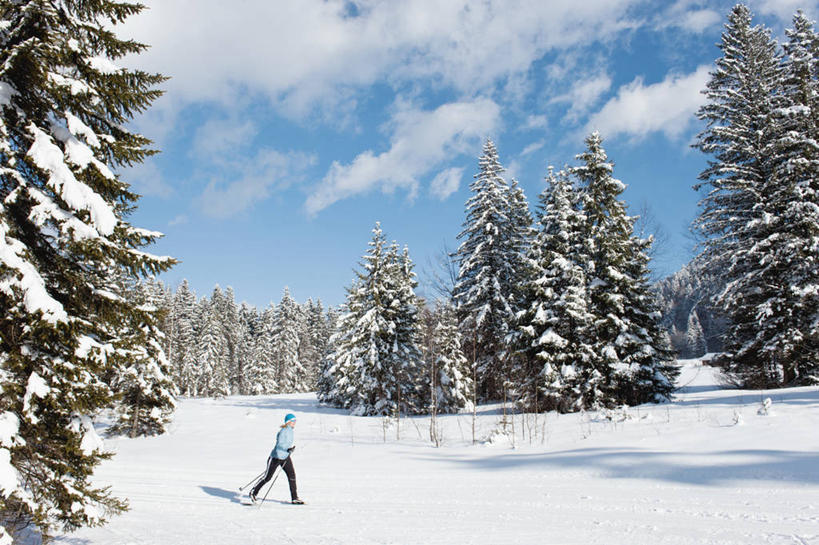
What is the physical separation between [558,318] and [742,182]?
9832 mm

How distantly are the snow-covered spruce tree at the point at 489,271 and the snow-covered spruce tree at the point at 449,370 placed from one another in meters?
0.82

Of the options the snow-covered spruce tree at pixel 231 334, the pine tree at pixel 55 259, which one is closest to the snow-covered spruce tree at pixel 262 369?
the snow-covered spruce tree at pixel 231 334

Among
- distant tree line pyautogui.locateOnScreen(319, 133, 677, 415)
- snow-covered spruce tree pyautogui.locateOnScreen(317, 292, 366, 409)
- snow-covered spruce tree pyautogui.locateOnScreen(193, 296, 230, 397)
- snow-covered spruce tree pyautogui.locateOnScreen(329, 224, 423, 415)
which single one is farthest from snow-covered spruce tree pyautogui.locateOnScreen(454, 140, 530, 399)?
snow-covered spruce tree pyautogui.locateOnScreen(193, 296, 230, 397)

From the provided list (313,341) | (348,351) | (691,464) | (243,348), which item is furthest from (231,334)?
(691,464)

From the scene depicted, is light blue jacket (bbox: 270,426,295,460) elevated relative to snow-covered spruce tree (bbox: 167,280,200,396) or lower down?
lower down

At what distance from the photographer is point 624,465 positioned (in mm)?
9805

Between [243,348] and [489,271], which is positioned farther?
[243,348]

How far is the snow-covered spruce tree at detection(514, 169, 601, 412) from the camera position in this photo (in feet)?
63.5

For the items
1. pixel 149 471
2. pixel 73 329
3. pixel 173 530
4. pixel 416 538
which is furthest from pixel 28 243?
pixel 149 471

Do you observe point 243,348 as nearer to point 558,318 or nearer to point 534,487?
point 558,318

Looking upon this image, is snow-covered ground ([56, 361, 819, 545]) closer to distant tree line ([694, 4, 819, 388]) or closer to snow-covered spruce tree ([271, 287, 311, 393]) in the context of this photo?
distant tree line ([694, 4, 819, 388])

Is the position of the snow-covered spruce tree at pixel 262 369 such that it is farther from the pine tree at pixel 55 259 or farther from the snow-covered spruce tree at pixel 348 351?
the pine tree at pixel 55 259

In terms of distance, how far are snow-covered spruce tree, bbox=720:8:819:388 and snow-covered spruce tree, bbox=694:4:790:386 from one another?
0.22ft

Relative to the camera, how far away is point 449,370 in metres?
29.1
